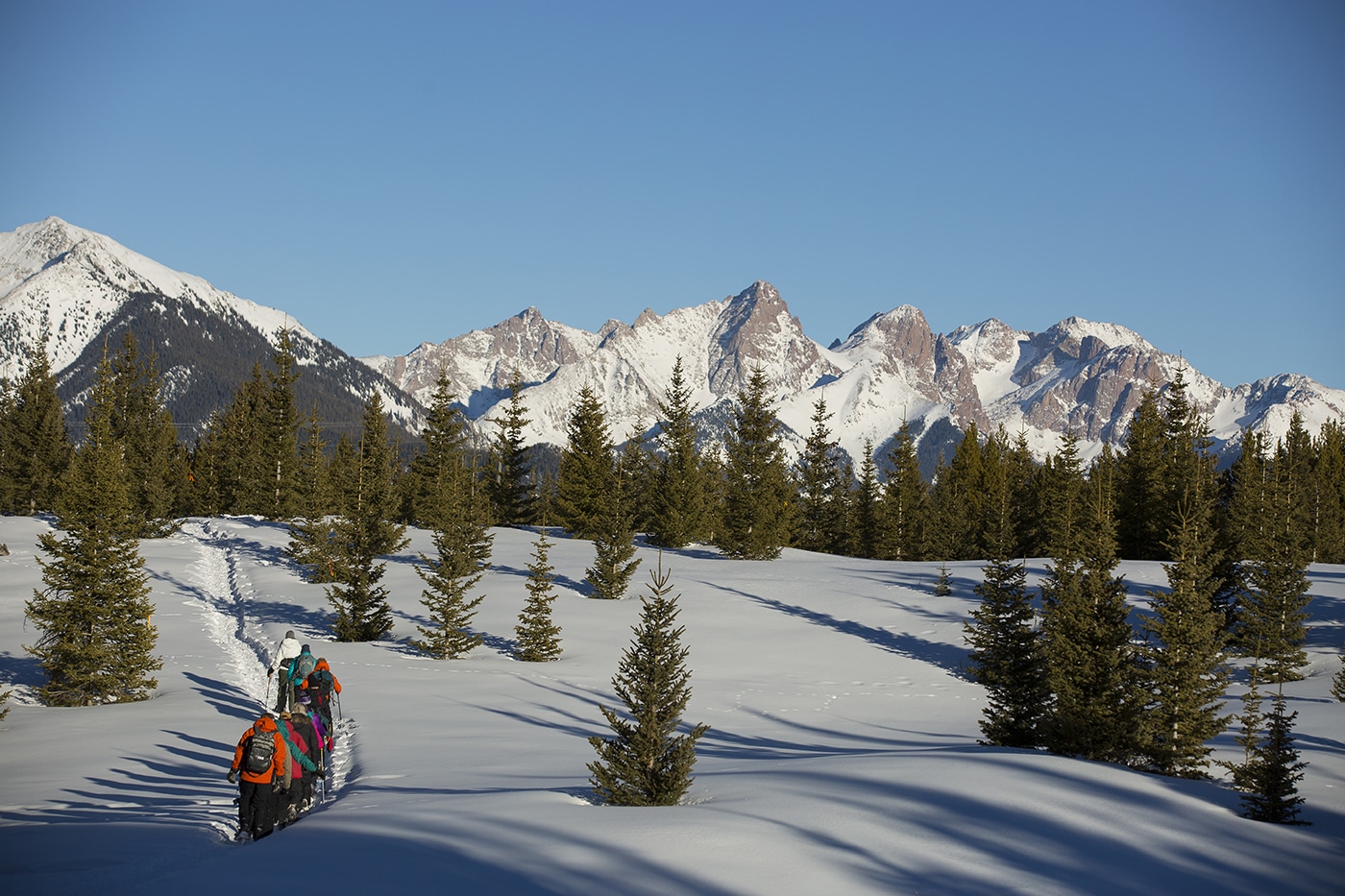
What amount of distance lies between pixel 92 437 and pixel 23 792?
1790 cm

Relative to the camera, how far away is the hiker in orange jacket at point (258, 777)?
9695mm

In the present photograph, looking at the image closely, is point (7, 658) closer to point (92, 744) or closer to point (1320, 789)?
point (92, 744)

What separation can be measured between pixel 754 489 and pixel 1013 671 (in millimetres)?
24575

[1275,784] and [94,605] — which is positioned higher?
[94,605]

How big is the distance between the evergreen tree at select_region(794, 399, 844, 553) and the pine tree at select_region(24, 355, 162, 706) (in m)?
41.8

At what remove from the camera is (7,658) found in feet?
75.8

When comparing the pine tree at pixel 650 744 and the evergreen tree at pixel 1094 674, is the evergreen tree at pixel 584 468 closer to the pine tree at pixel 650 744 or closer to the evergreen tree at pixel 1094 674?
the evergreen tree at pixel 1094 674

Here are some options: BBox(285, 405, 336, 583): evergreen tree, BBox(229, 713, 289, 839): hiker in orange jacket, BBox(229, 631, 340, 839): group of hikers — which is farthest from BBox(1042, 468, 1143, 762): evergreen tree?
BBox(285, 405, 336, 583): evergreen tree

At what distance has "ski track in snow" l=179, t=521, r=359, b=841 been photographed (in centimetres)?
1291

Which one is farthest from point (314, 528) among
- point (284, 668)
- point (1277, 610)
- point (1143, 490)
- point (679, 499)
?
point (1143, 490)

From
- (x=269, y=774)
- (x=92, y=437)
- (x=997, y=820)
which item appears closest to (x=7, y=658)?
(x=92, y=437)

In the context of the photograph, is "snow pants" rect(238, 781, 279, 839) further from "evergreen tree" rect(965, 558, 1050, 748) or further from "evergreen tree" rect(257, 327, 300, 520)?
"evergreen tree" rect(257, 327, 300, 520)

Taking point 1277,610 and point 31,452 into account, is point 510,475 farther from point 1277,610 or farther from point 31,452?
point 1277,610

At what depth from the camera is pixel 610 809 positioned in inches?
401
